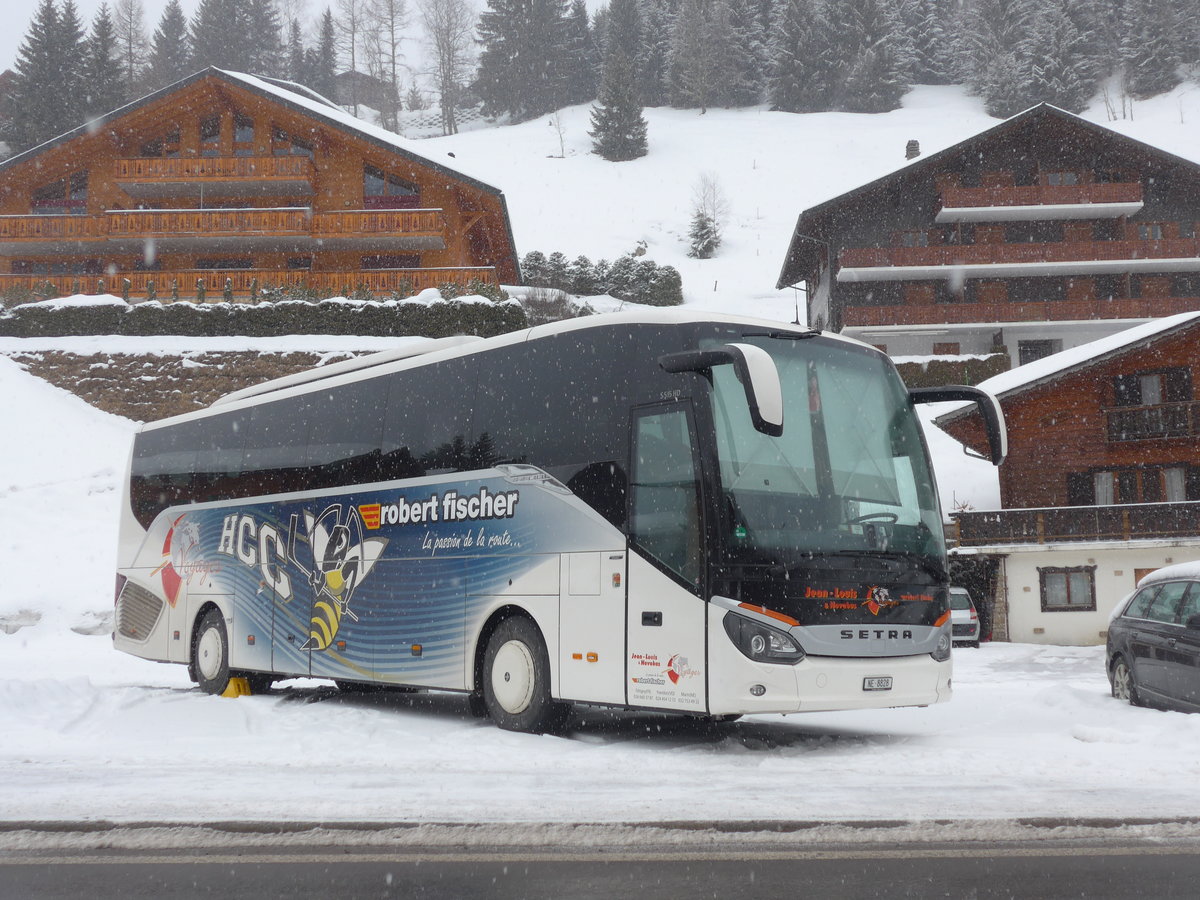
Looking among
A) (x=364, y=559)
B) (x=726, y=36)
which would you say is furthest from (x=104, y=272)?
(x=726, y=36)

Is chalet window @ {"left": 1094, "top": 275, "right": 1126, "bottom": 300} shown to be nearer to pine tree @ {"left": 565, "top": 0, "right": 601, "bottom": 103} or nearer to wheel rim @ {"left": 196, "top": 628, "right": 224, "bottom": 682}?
wheel rim @ {"left": 196, "top": 628, "right": 224, "bottom": 682}

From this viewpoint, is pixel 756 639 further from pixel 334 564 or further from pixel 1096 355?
pixel 1096 355

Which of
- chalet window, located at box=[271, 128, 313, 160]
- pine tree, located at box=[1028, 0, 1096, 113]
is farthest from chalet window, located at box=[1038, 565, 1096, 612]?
pine tree, located at box=[1028, 0, 1096, 113]

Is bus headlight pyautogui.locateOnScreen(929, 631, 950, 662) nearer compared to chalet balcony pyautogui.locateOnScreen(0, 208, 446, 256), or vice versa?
bus headlight pyautogui.locateOnScreen(929, 631, 950, 662)

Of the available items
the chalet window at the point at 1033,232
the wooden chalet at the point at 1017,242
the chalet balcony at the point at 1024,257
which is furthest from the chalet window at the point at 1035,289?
the chalet window at the point at 1033,232

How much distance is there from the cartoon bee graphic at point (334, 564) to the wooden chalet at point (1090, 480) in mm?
21500

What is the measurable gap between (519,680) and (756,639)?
2548 mm

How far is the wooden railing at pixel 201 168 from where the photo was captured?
41812 mm

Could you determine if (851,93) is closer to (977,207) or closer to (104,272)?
(977,207)

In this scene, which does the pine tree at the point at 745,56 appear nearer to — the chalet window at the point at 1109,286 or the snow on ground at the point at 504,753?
the chalet window at the point at 1109,286

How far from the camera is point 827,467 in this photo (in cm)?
891

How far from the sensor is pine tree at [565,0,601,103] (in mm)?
121812

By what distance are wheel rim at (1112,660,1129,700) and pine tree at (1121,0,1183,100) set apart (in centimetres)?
10945

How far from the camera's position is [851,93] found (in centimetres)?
11369
